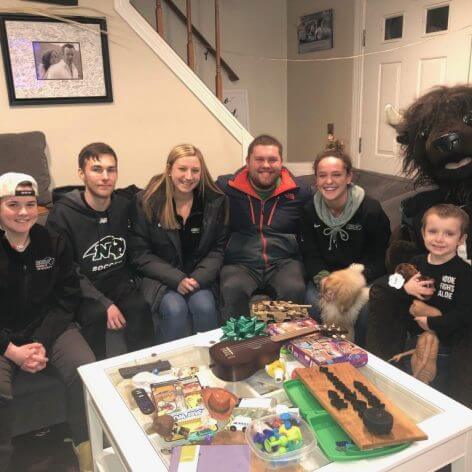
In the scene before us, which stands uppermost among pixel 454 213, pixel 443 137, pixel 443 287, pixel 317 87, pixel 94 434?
pixel 317 87

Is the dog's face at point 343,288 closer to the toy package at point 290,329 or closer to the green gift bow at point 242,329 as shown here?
the toy package at point 290,329

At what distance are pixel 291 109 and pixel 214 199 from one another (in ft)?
8.23

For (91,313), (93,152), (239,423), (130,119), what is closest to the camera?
(239,423)

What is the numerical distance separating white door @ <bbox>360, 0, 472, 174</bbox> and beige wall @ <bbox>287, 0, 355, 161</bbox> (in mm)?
170

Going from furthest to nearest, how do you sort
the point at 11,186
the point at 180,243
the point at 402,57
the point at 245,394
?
the point at 402,57, the point at 180,243, the point at 11,186, the point at 245,394

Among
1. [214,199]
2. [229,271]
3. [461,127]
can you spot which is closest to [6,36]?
[214,199]

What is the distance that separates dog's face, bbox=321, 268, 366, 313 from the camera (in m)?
1.92

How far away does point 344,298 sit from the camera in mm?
1912

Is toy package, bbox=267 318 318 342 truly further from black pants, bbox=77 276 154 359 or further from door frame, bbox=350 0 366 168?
door frame, bbox=350 0 366 168

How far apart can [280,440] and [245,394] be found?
28 cm

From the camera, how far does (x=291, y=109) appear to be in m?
4.42

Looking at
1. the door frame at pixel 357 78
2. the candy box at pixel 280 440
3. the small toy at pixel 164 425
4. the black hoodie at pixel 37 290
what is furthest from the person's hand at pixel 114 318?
the door frame at pixel 357 78

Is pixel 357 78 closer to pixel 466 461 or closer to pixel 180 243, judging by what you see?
pixel 180 243

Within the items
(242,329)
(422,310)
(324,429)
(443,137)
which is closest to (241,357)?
(242,329)
